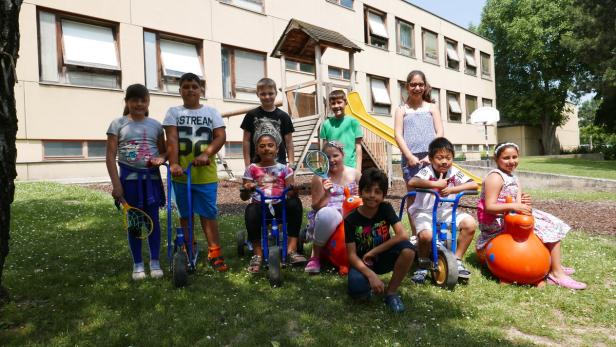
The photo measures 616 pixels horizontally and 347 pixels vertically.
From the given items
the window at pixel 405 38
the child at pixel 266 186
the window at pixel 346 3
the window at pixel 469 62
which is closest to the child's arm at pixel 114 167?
the child at pixel 266 186

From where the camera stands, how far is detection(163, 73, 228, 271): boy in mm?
4590

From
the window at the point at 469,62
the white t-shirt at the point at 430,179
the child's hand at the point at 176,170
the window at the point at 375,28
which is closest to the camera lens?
the child's hand at the point at 176,170

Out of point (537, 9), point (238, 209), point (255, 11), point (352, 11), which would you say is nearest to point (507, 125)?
point (537, 9)

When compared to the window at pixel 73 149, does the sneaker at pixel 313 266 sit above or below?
below

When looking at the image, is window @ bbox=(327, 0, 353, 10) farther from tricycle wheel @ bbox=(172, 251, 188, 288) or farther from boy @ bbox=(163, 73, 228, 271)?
tricycle wheel @ bbox=(172, 251, 188, 288)

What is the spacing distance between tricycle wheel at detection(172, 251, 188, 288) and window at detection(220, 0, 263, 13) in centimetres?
1553

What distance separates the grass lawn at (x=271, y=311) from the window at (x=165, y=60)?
11.5 metres

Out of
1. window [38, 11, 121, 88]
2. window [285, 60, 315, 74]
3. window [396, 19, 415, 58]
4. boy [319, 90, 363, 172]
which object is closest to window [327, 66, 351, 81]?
window [285, 60, 315, 74]

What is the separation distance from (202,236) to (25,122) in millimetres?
9274

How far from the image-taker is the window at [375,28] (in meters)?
24.5

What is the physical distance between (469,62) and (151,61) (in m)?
25.9

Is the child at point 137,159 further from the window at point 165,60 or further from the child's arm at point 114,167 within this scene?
the window at point 165,60

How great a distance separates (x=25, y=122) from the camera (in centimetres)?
1277

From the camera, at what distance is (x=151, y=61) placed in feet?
51.1
